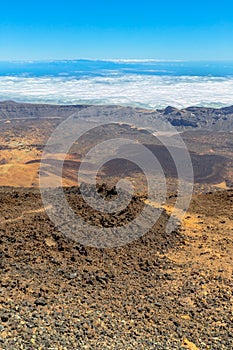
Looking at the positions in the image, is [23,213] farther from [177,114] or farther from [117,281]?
[177,114]

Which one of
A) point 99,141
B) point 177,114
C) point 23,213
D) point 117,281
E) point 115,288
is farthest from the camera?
point 177,114

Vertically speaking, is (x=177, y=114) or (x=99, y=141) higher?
(x=177, y=114)

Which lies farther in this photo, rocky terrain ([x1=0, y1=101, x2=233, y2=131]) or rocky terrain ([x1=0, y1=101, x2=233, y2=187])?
rocky terrain ([x1=0, y1=101, x2=233, y2=131])

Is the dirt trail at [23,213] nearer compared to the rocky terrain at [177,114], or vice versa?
the dirt trail at [23,213]

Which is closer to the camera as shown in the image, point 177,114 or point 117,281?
point 117,281

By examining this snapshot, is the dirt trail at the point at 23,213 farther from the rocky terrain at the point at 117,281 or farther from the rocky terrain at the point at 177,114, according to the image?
the rocky terrain at the point at 177,114


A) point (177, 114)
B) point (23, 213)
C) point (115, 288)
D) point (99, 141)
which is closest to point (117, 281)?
point (115, 288)

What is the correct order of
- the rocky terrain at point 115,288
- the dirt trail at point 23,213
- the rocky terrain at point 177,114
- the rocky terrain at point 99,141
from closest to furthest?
the rocky terrain at point 115,288 < the dirt trail at point 23,213 < the rocky terrain at point 99,141 < the rocky terrain at point 177,114

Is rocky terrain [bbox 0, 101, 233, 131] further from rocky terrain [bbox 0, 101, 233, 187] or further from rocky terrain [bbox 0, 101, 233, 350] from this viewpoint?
rocky terrain [bbox 0, 101, 233, 350]

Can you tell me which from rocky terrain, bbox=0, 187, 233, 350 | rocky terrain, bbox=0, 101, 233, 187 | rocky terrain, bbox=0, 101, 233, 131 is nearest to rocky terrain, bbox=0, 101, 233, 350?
rocky terrain, bbox=0, 187, 233, 350

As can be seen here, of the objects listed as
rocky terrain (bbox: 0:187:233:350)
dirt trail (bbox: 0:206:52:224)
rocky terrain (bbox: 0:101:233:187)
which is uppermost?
dirt trail (bbox: 0:206:52:224)

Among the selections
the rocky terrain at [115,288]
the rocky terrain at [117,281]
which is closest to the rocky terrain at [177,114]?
the rocky terrain at [117,281]

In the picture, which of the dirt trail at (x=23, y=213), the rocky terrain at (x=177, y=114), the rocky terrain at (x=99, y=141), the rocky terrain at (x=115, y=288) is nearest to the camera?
the rocky terrain at (x=115, y=288)
